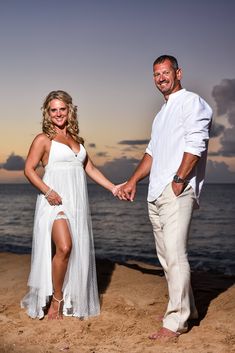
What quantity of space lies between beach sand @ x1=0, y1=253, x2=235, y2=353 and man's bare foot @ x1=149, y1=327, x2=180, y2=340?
6cm

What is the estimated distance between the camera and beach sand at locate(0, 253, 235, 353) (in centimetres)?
434

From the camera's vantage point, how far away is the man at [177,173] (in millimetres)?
4285

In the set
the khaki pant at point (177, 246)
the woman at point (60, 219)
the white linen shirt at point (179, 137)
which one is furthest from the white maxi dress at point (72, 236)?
the khaki pant at point (177, 246)

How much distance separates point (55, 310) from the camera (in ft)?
16.9

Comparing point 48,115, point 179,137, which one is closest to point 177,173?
point 179,137

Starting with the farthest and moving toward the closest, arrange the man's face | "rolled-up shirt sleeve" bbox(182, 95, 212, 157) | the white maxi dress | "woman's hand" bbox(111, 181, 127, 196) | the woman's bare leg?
"woman's hand" bbox(111, 181, 127, 196)
the white maxi dress
the woman's bare leg
the man's face
"rolled-up shirt sleeve" bbox(182, 95, 212, 157)

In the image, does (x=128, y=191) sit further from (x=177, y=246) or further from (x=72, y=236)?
(x=177, y=246)

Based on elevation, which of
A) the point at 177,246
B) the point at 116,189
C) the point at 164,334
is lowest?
the point at 164,334

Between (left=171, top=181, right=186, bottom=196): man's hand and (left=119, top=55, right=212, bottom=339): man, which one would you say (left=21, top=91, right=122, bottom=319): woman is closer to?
(left=119, top=55, right=212, bottom=339): man

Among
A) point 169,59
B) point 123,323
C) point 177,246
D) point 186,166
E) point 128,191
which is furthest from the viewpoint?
point 128,191

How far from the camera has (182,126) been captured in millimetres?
4379

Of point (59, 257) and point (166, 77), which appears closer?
point (166, 77)

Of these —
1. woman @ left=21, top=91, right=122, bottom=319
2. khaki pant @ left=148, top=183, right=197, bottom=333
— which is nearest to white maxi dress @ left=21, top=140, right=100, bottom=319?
woman @ left=21, top=91, right=122, bottom=319

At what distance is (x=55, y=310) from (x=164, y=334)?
1322 millimetres
